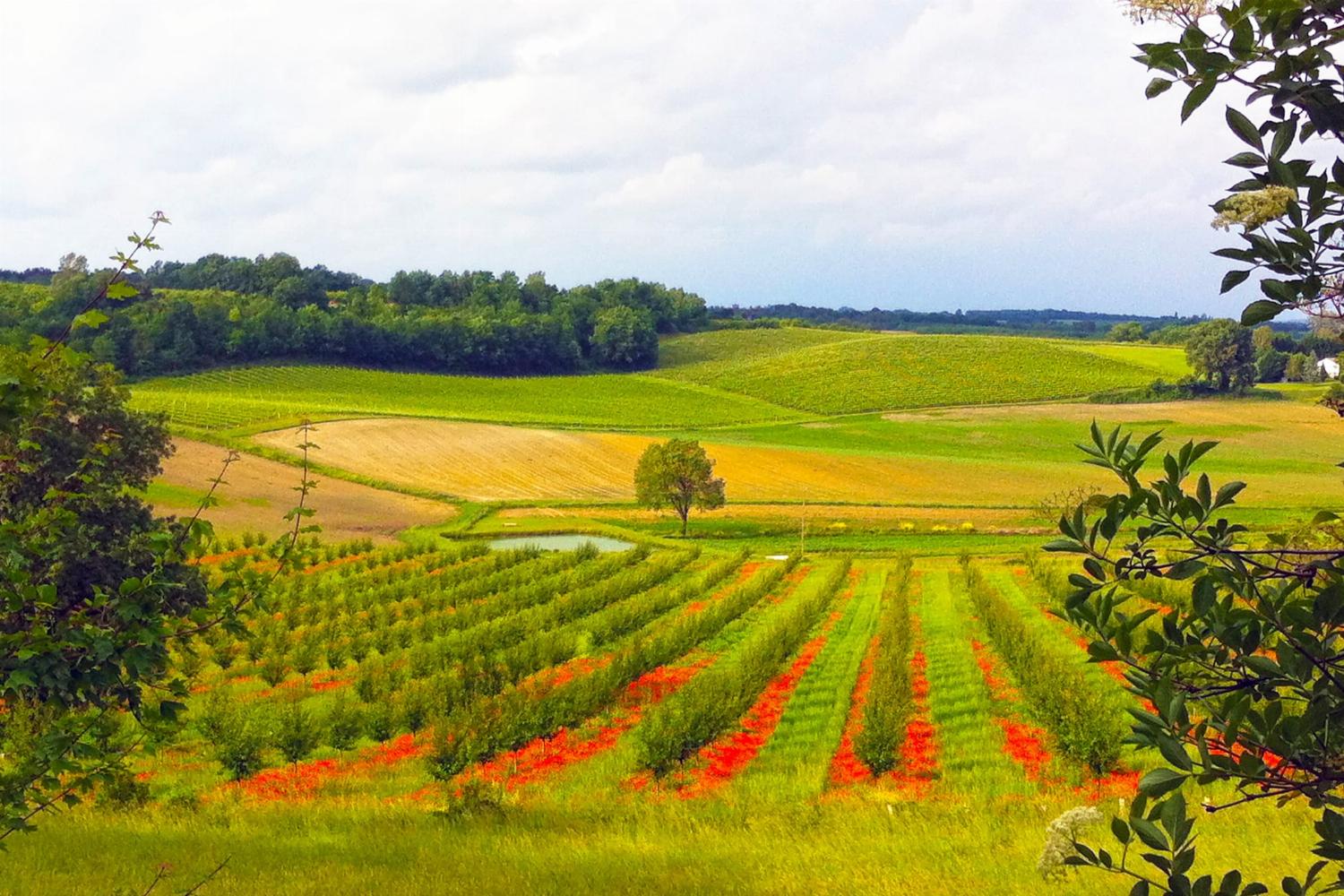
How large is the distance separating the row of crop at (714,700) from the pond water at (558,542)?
1985 centimetres

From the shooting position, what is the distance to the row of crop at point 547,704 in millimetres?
15848

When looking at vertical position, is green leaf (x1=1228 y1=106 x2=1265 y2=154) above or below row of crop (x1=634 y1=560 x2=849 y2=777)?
above

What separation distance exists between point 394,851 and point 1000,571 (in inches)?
1499

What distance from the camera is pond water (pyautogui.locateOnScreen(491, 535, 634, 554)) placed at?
48.5 m

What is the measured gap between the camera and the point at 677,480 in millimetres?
55125

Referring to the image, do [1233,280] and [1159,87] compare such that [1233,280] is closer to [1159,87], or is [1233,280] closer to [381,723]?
[1159,87]

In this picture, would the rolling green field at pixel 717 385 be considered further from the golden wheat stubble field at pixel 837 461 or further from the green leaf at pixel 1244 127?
the green leaf at pixel 1244 127

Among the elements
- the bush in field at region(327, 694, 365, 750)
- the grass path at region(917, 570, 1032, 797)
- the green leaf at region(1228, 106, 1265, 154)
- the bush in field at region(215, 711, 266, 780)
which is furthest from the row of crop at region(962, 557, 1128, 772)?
the bush in field at region(215, 711, 266, 780)

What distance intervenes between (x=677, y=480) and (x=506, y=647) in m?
29.0

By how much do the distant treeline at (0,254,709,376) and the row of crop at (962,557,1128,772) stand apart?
61.4 m

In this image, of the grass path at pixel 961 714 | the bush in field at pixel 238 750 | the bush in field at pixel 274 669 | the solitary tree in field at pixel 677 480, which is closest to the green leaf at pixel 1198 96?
the grass path at pixel 961 714

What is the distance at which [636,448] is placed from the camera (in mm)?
79688

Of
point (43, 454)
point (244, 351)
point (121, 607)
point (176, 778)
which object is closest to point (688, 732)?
point (176, 778)

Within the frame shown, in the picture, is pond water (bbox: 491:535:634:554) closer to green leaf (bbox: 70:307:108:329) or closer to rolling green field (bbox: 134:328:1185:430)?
rolling green field (bbox: 134:328:1185:430)
